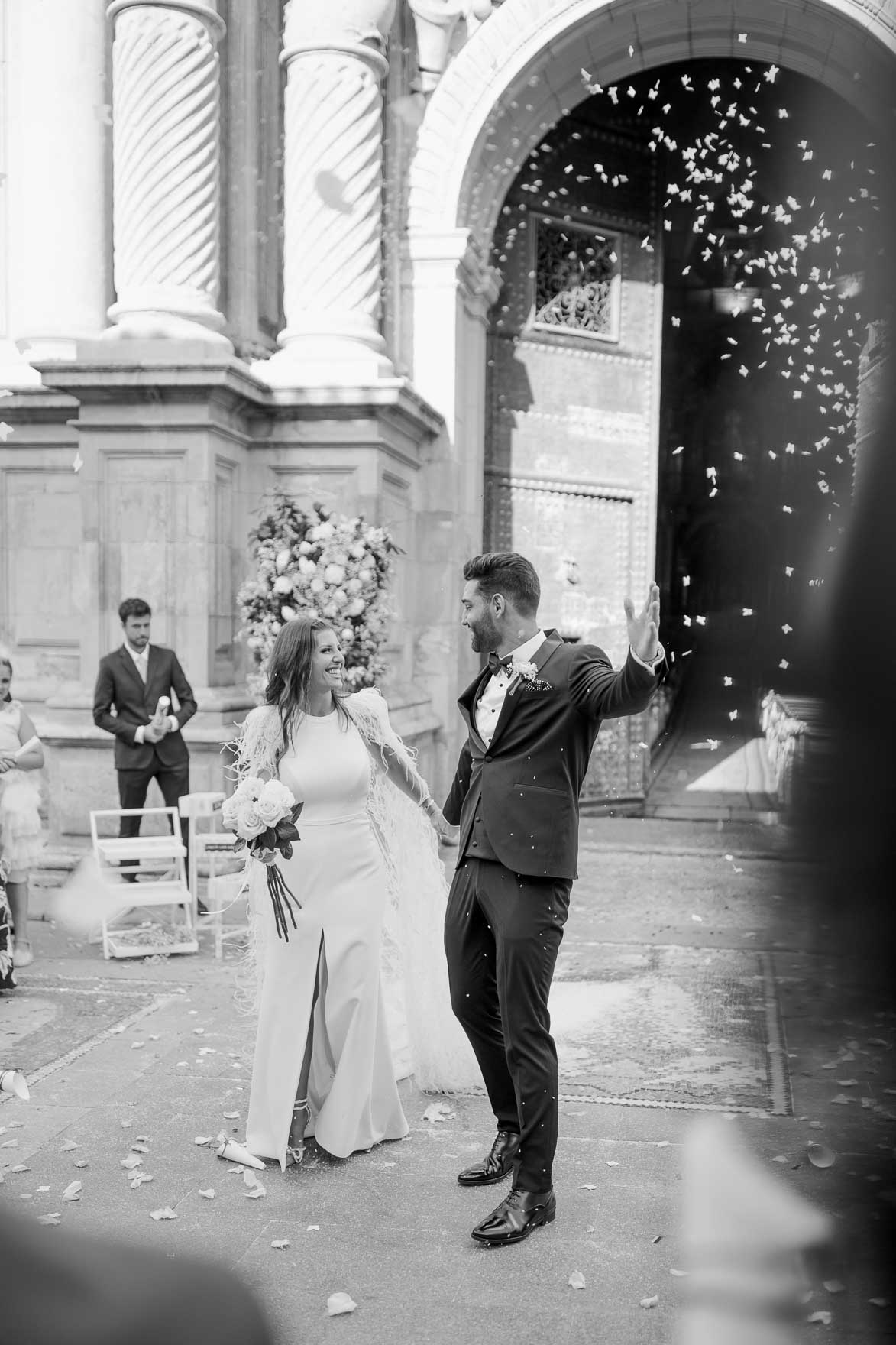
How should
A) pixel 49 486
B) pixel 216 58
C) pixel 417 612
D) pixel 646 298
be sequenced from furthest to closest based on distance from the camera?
pixel 646 298 → pixel 417 612 → pixel 49 486 → pixel 216 58

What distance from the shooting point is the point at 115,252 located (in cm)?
1005

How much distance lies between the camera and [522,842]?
4.18m

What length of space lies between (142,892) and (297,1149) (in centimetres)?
336

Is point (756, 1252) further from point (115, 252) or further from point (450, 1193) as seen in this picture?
point (115, 252)

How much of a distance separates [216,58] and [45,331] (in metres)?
2.37

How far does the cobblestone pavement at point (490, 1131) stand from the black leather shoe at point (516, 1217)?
0.15 ft

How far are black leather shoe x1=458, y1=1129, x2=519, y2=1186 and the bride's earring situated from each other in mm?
590

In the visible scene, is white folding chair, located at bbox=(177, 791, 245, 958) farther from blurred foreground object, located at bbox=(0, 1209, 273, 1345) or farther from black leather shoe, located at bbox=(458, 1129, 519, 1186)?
blurred foreground object, located at bbox=(0, 1209, 273, 1345)

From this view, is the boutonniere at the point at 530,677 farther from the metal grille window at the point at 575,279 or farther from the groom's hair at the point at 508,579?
the metal grille window at the point at 575,279

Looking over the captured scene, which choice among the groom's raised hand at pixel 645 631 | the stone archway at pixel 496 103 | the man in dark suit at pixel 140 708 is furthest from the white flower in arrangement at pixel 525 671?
the stone archway at pixel 496 103

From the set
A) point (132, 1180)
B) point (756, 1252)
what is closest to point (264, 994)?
point (132, 1180)

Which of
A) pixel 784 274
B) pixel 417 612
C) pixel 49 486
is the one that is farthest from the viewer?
pixel 784 274

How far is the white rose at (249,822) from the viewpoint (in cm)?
456

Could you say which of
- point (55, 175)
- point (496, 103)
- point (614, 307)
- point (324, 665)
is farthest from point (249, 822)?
point (614, 307)
